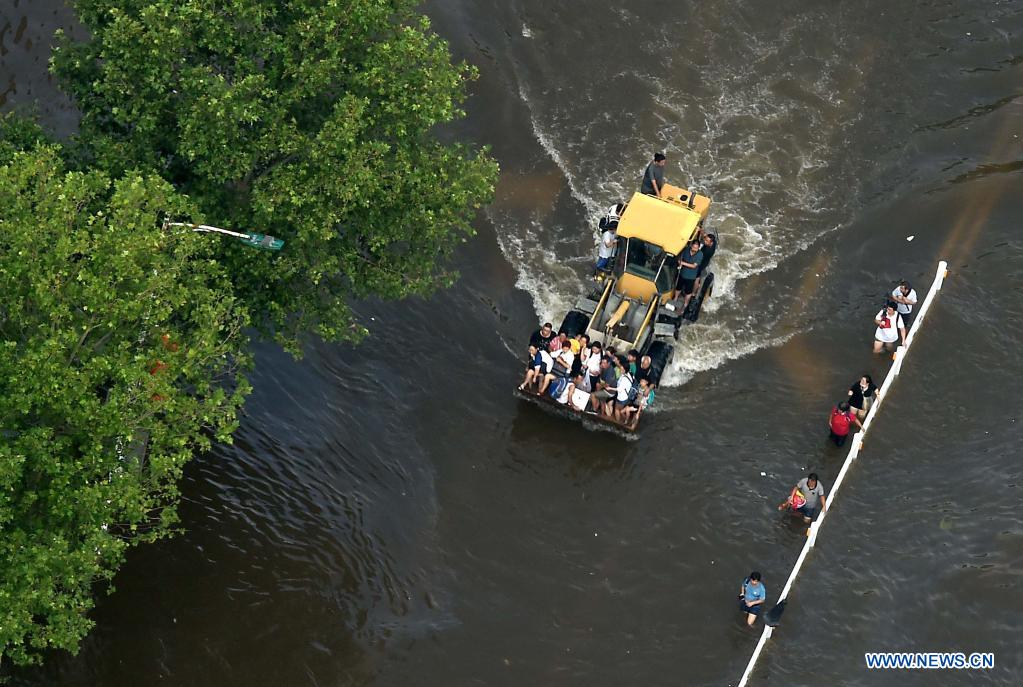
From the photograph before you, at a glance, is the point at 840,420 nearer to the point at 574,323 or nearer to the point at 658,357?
the point at 658,357

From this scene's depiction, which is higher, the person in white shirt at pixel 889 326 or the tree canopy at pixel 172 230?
the person in white shirt at pixel 889 326

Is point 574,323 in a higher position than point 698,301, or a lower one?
lower

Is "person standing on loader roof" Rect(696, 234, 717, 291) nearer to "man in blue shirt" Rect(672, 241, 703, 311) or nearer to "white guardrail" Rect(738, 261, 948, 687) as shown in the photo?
"man in blue shirt" Rect(672, 241, 703, 311)

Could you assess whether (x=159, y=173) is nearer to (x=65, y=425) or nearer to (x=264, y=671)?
(x=65, y=425)

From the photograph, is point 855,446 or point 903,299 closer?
point 855,446

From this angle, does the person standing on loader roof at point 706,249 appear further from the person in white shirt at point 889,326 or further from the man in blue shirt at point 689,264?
the person in white shirt at point 889,326

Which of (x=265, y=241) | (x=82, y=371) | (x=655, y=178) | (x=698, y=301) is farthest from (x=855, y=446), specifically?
(x=82, y=371)

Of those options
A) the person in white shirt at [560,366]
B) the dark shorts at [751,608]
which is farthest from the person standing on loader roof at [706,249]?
the dark shorts at [751,608]
